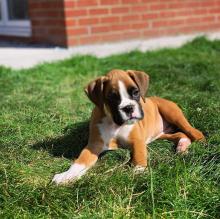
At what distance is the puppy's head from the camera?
12.5ft

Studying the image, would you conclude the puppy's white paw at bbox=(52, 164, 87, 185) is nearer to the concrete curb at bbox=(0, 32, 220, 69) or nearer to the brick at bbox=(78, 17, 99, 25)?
the concrete curb at bbox=(0, 32, 220, 69)

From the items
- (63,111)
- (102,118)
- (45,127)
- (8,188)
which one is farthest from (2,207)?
(63,111)

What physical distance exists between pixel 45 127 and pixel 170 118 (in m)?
1.11

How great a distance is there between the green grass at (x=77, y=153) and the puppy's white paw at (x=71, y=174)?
0.22ft

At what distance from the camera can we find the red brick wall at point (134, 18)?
7.81m

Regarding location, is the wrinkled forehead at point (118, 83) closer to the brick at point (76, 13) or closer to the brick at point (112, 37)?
the brick at point (76, 13)

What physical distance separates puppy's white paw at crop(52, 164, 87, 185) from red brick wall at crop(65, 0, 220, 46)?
418cm

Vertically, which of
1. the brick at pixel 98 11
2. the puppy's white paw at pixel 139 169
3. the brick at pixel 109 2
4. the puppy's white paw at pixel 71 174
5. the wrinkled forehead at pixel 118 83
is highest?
the brick at pixel 109 2

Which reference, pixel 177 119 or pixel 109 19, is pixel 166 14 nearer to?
pixel 109 19

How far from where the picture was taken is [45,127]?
4.84m

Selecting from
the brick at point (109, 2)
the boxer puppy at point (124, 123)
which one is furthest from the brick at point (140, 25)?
the boxer puppy at point (124, 123)

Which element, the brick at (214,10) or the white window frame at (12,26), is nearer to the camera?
the white window frame at (12,26)

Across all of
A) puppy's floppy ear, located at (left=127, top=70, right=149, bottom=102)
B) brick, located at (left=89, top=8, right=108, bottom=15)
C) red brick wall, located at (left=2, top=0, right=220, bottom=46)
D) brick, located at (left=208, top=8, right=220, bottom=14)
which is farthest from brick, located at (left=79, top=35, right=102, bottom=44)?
puppy's floppy ear, located at (left=127, top=70, right=149, bottom=102)

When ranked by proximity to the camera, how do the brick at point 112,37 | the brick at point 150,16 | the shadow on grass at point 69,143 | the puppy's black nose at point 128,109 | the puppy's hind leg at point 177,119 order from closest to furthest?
the puppy's black nose at point 128,109, the shadow on grass at point 69,143, the puppy's hind leg at point 177,119, the brick at point 112,37, the brick at point 150,16
